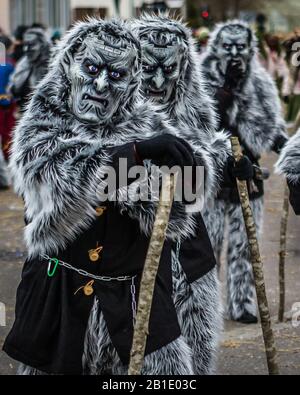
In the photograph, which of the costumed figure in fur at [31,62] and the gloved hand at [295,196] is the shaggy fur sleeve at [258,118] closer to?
the gloved hand at [295,196]

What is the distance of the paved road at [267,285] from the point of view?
549cm

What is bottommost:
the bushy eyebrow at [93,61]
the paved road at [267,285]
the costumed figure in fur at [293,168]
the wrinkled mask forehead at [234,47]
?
the paved road at [267,285]

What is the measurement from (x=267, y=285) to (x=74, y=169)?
13.9 feet

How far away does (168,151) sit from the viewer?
3.21 metres

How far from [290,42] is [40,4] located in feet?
86.7

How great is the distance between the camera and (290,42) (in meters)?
6.95

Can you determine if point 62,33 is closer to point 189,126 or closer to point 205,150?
point 189,126

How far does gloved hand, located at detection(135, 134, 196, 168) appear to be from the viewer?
320 centimetres

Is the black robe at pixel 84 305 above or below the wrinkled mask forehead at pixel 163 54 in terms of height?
below

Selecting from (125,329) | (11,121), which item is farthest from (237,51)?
(11,121)

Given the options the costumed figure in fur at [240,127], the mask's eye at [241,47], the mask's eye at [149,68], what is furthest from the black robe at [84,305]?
the mask's eye at [241,47]

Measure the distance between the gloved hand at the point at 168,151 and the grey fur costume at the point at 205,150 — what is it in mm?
808
